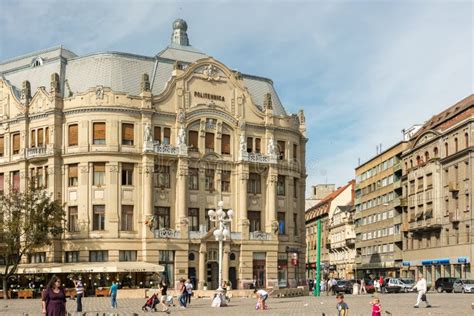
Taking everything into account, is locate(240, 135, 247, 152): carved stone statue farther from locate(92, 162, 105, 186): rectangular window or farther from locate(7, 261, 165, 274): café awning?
locate(7, 261, 165, 274): café awning

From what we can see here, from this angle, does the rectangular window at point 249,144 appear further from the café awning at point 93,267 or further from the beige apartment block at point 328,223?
the beige apartment block at point 328,223

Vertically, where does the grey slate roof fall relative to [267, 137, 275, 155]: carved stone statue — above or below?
above

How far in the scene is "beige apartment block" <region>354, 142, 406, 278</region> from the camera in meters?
104

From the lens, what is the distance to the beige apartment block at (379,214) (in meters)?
104

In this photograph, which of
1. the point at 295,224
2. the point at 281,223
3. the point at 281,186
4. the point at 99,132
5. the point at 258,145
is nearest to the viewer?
the point at 99,132

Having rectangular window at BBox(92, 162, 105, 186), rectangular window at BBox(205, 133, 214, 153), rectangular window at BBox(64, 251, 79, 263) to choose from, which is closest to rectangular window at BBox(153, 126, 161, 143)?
rectangular window at BBox(205, 133, 214, 153)

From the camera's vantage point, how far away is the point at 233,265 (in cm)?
7425

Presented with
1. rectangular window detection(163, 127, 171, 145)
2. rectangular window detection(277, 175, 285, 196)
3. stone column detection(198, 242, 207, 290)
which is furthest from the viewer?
rectangular window detection(277, 175, 285, 196)

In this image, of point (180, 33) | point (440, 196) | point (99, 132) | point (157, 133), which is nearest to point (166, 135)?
point (157, 133)

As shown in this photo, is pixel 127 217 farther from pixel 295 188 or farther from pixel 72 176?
pixel 295 188

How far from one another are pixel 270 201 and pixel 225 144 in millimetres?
6489

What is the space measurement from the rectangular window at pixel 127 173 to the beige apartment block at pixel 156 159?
8cm

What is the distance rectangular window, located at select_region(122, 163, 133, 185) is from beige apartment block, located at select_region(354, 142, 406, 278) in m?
40.3

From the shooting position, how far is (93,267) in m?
66.3
